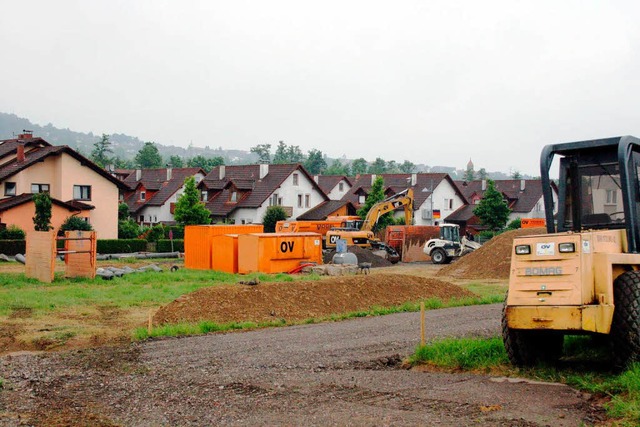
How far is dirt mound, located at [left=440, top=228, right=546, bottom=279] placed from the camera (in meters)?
38.9

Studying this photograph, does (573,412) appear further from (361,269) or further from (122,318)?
(361,269)

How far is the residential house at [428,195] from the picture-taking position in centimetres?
8519

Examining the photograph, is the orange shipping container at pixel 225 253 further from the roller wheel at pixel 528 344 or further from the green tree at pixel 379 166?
the green tree at pixel 379 166

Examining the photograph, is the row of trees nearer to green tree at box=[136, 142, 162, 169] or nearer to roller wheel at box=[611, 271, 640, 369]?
green tree at box=[136, 142, 162, 169]

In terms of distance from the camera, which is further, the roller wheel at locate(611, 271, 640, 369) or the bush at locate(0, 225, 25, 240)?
the bush at locate(0, 225, 25, 240)

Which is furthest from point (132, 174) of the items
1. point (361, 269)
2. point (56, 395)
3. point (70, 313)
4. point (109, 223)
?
point (56, 395)

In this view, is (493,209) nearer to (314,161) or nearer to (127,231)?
(127,231)

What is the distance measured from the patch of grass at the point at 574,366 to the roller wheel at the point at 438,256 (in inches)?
1409

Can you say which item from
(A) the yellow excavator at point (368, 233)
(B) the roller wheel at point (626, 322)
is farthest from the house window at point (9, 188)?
(B) the roller wheel at point (626, 322)

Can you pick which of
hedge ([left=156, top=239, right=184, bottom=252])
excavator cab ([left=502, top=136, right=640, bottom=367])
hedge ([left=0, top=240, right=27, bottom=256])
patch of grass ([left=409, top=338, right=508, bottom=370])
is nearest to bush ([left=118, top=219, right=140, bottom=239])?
hedge ([left=156, top=239, right=184, bottom=252])

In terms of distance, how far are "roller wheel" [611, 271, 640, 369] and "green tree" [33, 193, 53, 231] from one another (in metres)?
48.1

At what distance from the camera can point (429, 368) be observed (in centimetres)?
1264

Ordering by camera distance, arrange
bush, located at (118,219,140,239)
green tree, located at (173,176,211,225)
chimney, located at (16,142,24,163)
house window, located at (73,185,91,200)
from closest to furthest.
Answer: chimney, located at (16,142,24,163)
house window, located at (73,185,91,200)
green tree, located at (173,176,211,225)
bush, located at (118,219,140,239)

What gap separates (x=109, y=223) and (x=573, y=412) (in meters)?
56.7
